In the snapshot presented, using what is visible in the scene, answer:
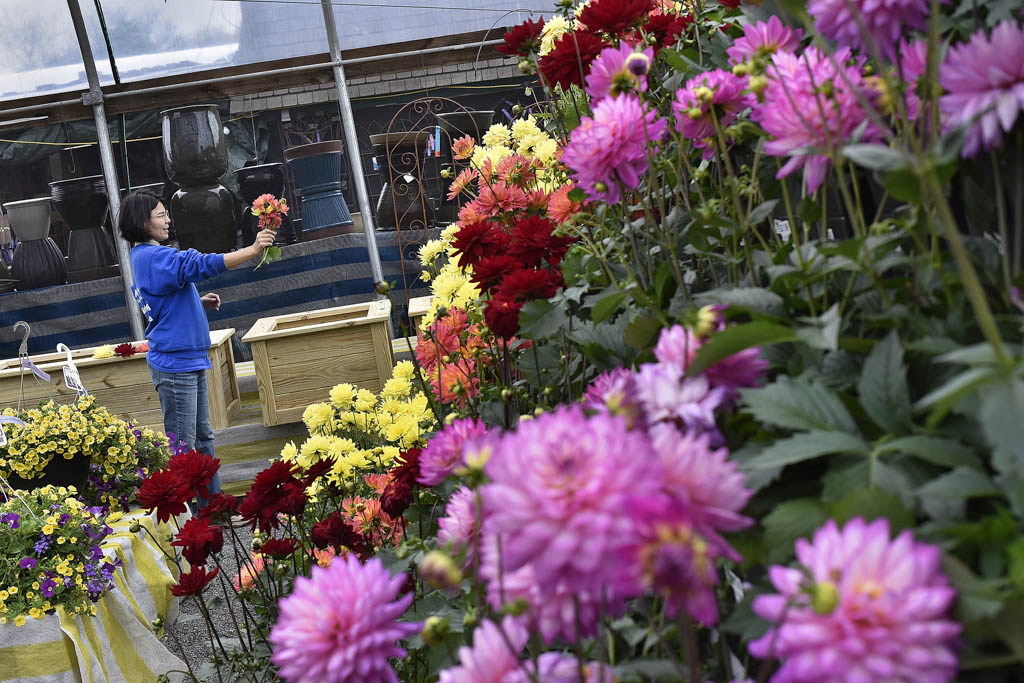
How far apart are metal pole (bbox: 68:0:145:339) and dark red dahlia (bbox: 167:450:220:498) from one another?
3651 mm

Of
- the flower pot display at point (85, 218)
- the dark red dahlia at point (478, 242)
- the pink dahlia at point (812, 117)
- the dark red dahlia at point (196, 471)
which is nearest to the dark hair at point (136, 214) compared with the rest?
the flower pot display at point (85, 218)

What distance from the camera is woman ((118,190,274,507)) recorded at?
3.31 meters

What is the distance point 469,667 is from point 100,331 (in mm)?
5092

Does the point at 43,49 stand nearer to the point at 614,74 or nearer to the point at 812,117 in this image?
the point at 614,74

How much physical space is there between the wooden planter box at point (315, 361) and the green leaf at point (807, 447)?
3.82m

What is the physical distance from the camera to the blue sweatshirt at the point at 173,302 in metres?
3.32

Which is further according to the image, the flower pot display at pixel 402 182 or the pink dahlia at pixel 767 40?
the flower pot display at pixel 402 182

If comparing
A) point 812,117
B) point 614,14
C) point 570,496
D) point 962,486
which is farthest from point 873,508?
point 614,14

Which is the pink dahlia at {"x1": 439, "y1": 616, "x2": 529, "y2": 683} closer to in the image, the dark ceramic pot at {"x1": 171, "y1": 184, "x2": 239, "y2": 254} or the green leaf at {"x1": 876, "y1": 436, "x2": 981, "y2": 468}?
the green leaf at {"x1": 876, "y1": 436, "x2": 981, "y2": 468}

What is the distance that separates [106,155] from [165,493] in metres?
4.17

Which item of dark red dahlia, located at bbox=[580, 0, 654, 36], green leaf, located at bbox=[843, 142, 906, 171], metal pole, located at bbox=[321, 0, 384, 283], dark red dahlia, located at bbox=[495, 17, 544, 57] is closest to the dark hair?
metal pole, located at bbox=[321, 0, 384, 283]

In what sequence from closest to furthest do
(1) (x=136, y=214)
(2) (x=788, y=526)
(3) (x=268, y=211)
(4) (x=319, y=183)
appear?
(2) (x=788, y=526), (1) (x=136, y=214), (3) (x=268, y=211), (4) (x=319, y=183)

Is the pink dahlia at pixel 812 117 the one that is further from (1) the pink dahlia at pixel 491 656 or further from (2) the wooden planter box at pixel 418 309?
(2) the wooden planter box at pixel 418 309

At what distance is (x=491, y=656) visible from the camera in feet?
1.24
